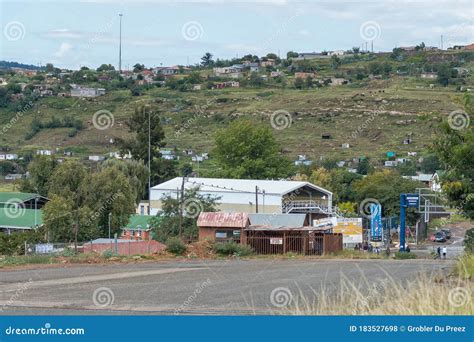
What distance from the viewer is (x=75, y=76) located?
171625mm

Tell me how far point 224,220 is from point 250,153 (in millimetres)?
51643

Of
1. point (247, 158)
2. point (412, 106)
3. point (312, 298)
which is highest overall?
point (412, 106)

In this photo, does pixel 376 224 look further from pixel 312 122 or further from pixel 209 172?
pixel 312 122

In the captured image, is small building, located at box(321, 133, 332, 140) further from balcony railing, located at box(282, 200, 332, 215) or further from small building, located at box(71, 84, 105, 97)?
balcony railing, located at box(282, 200, 332, 215)

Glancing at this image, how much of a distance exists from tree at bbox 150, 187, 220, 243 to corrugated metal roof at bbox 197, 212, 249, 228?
7.22 meters

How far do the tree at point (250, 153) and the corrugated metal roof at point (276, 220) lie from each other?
4070 cm

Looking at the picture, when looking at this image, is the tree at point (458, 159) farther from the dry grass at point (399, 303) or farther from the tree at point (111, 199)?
the tree at point (111, 199)

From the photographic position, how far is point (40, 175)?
260 feet

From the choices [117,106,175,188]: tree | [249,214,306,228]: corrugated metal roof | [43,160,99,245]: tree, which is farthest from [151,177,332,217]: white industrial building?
[249,214,306,228]: corrugated metal roof

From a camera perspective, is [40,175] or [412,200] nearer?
[412,200]

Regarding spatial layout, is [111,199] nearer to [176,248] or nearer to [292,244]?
[292,244]

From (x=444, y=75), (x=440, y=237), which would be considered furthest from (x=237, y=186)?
(x=444, y=75)
